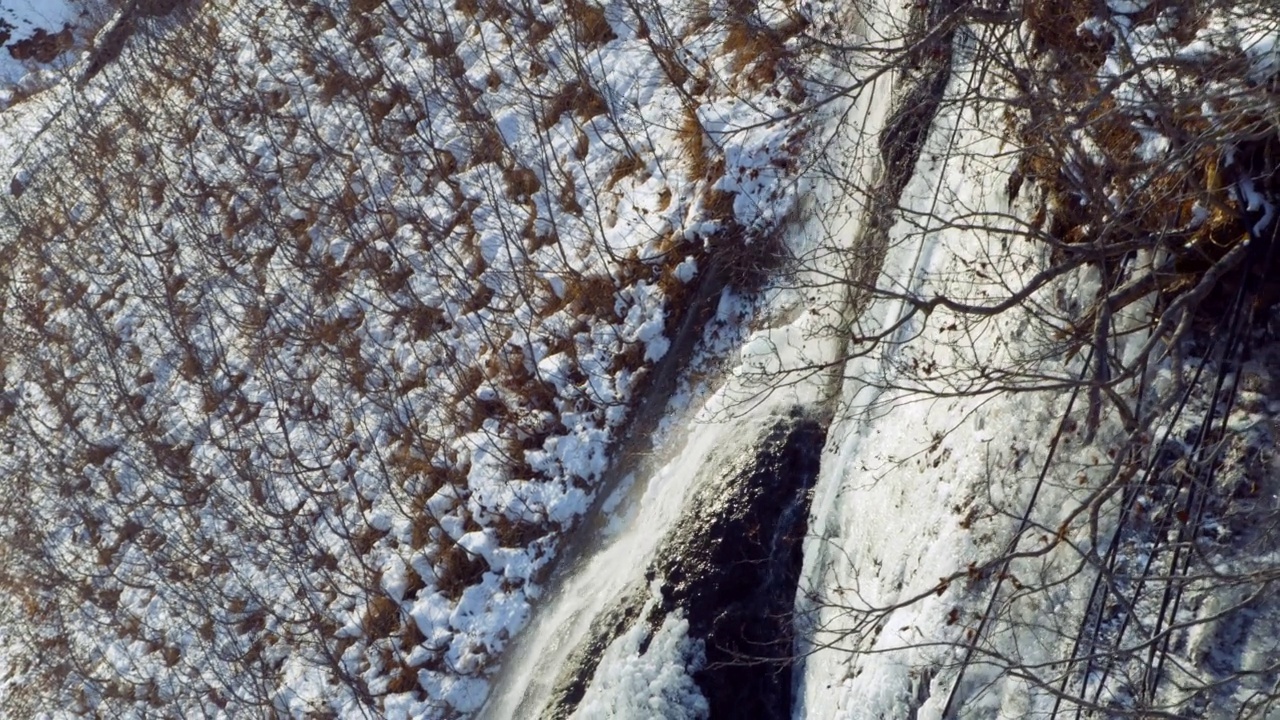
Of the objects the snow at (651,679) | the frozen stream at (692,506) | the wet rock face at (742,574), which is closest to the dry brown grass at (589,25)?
the frozen stream at (692,506)

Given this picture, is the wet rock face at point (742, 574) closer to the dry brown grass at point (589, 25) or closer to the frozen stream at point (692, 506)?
the frozen stream at point (692, 506)

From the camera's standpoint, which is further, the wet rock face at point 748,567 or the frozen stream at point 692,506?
the frozen stream at point 692,506

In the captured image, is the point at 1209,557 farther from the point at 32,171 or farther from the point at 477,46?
the point at 32,171

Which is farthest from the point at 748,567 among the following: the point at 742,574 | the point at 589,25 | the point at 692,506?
the point at 589,25

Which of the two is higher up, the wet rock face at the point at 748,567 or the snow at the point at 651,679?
the wet rock face at the point at 748,567

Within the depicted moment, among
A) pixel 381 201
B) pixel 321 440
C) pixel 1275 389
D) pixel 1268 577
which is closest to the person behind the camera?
pixel 1268 577

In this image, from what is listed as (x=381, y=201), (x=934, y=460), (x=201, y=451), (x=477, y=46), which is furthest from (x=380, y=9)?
(x=934, y=460)

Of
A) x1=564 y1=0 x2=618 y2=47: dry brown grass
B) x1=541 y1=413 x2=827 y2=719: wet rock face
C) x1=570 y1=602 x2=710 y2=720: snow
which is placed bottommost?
x1=570 y1=602 x2=710 y2=720: snow

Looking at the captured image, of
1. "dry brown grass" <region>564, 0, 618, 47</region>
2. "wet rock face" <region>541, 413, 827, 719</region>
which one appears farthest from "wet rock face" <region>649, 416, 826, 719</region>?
"dry brown grass" <region>564, 0, 618, 47</region>

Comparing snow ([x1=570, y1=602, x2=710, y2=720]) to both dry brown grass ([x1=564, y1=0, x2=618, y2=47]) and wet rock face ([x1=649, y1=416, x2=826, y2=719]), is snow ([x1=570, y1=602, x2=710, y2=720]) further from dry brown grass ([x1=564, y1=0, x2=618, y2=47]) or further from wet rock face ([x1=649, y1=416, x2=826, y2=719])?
dry brown grass ([x1=564, y1=0, x2=618, y2=47])
